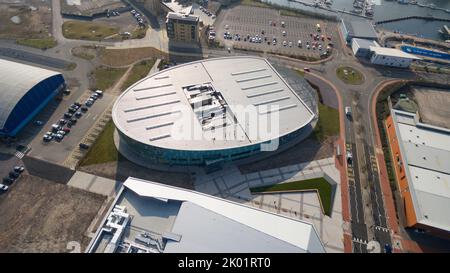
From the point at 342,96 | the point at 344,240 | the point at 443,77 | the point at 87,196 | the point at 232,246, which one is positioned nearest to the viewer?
the point at 232,246

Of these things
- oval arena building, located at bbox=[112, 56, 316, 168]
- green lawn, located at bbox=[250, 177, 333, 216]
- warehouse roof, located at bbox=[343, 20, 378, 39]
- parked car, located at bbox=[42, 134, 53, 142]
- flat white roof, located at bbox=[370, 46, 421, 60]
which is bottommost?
parked car, located at bbox=[42, 134, 53, 142]

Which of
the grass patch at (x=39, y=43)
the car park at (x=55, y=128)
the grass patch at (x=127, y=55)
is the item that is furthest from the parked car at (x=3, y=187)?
the grass patch at (x=39, y=43)

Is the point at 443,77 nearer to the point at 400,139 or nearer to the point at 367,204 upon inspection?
the point at 400,139

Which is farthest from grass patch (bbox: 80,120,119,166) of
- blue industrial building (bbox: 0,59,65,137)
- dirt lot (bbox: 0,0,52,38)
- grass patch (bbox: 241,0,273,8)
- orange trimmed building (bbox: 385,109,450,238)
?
grass patch (bbox: 241,0,273,8)

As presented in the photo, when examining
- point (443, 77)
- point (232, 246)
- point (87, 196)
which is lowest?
point (87, 196)

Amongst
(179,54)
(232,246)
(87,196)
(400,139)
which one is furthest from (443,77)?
(87,196)

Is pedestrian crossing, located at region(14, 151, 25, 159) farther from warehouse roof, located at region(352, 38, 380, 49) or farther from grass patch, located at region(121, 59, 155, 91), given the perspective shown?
warehouse roof, located at region(352, 38, 380, 49)
